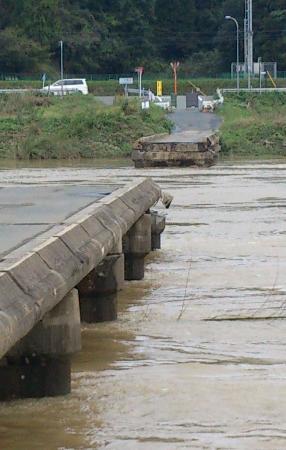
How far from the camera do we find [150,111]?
52781 mm

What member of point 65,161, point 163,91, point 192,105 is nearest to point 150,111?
point 65,161

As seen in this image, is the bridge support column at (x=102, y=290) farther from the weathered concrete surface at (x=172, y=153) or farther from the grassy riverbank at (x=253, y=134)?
the grassy riverbank at (x=253, y=134)

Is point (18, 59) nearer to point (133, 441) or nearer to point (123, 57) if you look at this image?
point (123, 57)

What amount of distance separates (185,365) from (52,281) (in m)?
1.88

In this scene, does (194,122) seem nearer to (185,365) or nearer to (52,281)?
(185,365)

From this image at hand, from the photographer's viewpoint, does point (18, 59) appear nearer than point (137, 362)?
No

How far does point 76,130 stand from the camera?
4875 centimetres

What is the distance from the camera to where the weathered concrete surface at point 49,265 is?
20.4 feet

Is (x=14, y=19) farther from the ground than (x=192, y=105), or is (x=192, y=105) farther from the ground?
(x=14, y=19)

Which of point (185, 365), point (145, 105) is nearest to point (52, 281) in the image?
point (185, 365)

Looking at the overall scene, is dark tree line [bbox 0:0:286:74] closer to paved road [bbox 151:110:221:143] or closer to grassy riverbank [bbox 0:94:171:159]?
paved road [bbox 151:110:221:143]

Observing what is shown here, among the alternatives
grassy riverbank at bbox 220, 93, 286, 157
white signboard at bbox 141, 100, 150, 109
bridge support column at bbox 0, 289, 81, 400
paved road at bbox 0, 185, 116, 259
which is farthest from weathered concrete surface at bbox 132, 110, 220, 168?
bridge support column at bbox 0, 289, 81, 400

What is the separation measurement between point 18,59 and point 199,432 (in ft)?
299

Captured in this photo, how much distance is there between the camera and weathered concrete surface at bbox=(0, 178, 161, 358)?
621cm
